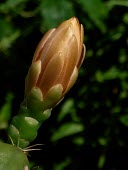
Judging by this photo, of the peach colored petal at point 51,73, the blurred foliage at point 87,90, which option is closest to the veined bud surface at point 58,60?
the peach colored petal at point 51,73

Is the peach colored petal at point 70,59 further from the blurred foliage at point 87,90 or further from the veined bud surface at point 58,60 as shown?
the blurred foliage at point 87,90

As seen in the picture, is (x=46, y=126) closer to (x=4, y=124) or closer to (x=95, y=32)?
(x=4, y=124)

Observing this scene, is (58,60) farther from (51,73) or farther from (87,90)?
(87,90)

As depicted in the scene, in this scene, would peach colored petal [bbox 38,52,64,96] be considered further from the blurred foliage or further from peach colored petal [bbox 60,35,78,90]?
the blurred foliage

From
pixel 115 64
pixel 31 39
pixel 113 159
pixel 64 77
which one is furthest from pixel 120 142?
pixel 64 77

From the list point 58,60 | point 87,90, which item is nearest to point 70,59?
point 58,60

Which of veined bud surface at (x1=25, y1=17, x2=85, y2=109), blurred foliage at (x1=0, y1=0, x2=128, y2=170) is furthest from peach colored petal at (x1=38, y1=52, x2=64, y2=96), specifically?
blurred foliage at (x1=0, y1=0, x2=128, y2=170)
